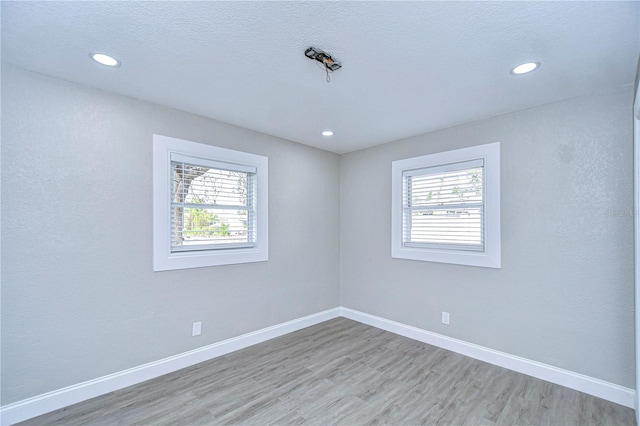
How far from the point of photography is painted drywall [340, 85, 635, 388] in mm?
2406

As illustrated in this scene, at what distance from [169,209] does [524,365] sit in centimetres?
372

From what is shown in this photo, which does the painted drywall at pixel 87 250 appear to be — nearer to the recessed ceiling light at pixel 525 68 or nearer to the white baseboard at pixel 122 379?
the white baseboard at pixel 122 379

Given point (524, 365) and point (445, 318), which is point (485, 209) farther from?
point (524, 365)

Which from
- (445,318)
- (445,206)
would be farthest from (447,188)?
(445,318)

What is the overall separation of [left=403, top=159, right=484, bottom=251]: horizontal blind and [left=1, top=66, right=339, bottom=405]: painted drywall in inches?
87.9

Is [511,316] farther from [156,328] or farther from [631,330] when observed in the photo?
[156,328]

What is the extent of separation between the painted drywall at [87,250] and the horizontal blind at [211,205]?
0.25 m

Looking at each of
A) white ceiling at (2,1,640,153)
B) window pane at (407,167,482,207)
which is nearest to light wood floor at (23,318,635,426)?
window pane at (407,167,482,207)

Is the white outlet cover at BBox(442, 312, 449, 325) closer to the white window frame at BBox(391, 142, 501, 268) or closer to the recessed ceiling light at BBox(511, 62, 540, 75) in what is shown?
the white window frame at BBox(391, 142, 501, 268)

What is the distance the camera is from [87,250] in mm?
2422

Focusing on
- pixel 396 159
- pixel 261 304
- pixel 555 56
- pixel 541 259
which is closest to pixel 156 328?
pixel 261 304

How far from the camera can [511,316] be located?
2.93m

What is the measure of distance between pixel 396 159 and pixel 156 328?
3.33 metres

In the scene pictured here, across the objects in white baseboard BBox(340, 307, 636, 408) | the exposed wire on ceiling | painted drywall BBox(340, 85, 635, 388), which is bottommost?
white baseboard BBox(340, 307, 636, 408)
